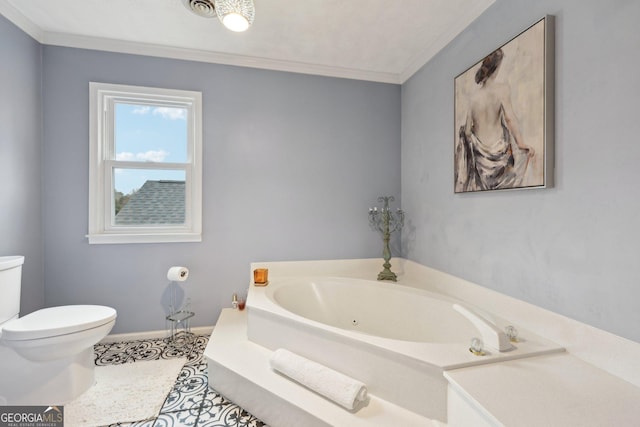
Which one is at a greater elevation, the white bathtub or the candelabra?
the candelabra

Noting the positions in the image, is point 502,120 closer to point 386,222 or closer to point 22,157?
point 386,222

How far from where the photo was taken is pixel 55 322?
1.56 metres

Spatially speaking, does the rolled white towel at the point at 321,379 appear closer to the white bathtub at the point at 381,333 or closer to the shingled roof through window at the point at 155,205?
the white bathtub at the point at 381,333

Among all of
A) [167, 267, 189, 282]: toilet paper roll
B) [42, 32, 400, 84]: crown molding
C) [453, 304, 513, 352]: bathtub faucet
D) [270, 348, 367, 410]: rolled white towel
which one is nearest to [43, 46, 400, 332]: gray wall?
[42, 32, 400, 84]: crown molding

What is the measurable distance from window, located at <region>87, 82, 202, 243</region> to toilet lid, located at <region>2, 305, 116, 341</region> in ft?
2.14

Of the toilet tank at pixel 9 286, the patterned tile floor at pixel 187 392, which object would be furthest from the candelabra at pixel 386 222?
the toilet tank at pixel 9 286

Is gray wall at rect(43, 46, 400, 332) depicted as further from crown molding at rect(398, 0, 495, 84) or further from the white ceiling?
crown molding at rect(398, 0, 495, 84)

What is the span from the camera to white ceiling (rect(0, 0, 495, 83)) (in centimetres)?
179

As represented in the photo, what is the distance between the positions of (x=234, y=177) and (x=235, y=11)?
1.24 m

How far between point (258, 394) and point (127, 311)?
4.85 ft

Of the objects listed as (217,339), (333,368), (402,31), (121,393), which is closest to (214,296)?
(217,339)

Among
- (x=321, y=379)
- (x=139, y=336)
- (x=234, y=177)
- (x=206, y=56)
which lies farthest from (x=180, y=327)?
(x=206, y=56)

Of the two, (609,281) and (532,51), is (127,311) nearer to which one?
(609,281)

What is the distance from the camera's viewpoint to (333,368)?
1438 millimetres
